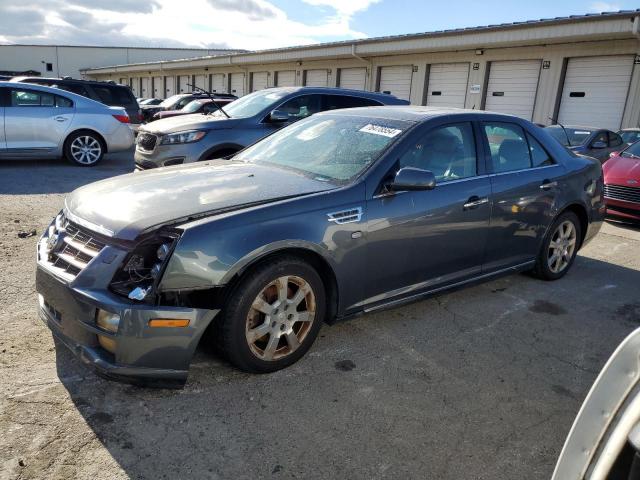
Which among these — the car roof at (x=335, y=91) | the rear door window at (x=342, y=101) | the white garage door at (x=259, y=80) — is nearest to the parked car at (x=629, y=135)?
the car roof at (x=335, y=91)

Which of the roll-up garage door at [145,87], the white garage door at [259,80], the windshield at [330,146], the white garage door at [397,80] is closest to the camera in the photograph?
the windshield at [330,146]

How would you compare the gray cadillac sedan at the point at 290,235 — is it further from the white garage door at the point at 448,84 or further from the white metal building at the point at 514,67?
the white garage door at the point at 448,84

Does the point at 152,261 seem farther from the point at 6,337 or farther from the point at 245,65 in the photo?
the point at 245,65

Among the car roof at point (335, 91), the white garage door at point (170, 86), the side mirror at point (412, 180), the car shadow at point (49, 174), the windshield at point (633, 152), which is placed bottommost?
the car shadow at point (49, 174)

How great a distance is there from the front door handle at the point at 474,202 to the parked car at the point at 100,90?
1234cm

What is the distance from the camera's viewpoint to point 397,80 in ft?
70.9

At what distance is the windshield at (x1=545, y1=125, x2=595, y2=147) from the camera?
35.0 ft

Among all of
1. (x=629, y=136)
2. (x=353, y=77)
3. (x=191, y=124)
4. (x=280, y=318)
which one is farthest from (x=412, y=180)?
(x=353, y=77)

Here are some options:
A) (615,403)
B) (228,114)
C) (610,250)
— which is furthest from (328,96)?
(615,403)

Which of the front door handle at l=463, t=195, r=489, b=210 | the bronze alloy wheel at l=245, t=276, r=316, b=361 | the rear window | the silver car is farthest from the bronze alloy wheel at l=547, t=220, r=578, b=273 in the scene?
the rear window

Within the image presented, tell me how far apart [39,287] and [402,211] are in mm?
2291

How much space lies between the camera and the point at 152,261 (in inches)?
108

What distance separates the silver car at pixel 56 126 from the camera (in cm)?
943

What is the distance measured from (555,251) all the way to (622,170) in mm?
4003
